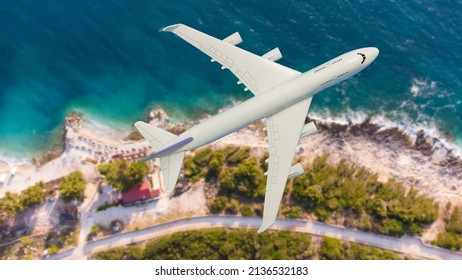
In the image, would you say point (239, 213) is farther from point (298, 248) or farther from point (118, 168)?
point (118, 168)

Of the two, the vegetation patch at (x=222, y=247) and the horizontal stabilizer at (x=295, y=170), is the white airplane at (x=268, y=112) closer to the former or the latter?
the horizontal stabilizer at (x=295, y=170)

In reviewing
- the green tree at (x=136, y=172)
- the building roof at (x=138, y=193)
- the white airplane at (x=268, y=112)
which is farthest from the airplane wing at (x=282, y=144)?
the building roof at (x=138, y=193)

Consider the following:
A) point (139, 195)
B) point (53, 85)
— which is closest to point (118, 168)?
point (139, 195)

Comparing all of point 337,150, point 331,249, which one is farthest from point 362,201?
point 337,150

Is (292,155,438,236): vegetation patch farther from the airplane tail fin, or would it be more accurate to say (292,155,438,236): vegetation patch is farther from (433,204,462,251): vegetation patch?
the airplane tail fin

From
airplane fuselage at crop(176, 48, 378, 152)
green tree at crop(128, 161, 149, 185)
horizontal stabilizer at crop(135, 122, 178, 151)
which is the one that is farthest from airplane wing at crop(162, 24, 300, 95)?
green tree at crop(128, 161, 149, 185)

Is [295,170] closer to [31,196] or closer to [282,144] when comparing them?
[282,144]

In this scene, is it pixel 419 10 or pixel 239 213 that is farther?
pixel 419 10
